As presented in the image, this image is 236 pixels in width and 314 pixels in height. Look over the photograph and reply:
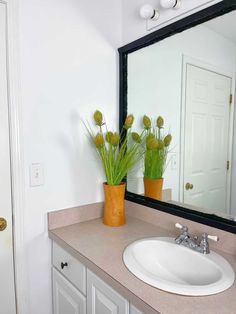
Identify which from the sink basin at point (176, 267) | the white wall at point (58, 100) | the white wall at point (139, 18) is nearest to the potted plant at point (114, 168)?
the white wall at point (58, 100)

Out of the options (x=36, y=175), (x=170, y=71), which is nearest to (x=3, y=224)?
(x=36, y=175)

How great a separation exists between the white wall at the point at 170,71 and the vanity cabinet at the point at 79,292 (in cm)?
59

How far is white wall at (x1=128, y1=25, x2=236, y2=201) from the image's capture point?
3.81 feet

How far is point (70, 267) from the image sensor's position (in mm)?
1216

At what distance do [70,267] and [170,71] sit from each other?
115 centimetres

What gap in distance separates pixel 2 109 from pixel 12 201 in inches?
17.8

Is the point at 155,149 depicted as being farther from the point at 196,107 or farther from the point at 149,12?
the point at 149,12

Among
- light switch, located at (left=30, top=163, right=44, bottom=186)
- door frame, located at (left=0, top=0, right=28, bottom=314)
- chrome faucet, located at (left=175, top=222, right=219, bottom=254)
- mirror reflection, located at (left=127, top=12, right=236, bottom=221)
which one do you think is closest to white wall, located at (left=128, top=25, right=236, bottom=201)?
mirror reflection, located at (left=127, top=12, right=236, bottom=221)

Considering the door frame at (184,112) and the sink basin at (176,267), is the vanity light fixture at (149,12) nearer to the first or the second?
the door frame at (184,112)

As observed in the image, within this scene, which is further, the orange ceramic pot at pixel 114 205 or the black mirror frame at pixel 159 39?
the orange ceramic pot at pixel 114 205

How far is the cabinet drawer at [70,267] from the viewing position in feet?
3.72

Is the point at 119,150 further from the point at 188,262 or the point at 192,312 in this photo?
the point at 192,312

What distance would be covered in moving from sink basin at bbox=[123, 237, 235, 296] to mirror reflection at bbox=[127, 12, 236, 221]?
230 mm

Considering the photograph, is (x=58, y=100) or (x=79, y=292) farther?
(x=58, y=100)
